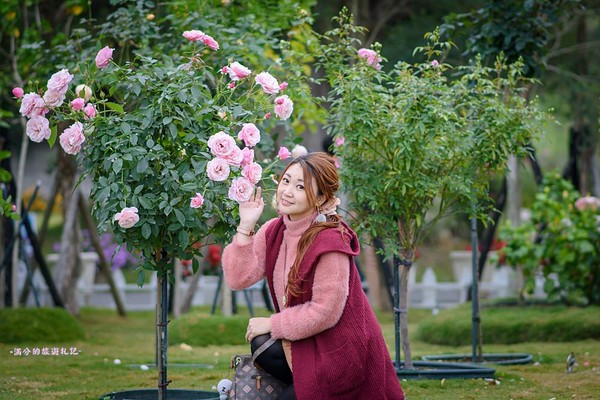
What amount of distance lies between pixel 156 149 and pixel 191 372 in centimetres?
255

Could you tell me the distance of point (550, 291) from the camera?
9531mm

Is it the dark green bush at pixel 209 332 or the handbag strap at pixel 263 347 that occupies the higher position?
the handbag strap at pixel 263 347

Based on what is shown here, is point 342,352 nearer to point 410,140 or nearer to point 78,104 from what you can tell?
point 78,104

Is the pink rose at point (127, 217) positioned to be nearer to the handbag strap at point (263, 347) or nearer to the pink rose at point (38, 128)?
the pink rose at point (38, 128)

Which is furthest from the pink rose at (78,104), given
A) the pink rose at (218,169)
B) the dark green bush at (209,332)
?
the dark green bush at (209,332)

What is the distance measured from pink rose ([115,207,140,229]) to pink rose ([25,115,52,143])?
0.70 m

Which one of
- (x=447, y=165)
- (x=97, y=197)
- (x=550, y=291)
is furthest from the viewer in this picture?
(x=550, y=291)

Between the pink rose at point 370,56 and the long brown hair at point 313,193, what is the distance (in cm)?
183

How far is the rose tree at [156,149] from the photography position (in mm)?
4629

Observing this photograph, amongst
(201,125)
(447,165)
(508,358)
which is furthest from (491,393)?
(201,125)

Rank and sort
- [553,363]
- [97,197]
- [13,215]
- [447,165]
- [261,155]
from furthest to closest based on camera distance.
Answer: [261,155] < [553,363] < [447,165] < [13,215] < [97,197]

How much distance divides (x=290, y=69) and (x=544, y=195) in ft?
14.1

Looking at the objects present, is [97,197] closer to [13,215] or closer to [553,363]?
[13,215]

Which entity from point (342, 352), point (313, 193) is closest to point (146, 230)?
point (313, 193)
